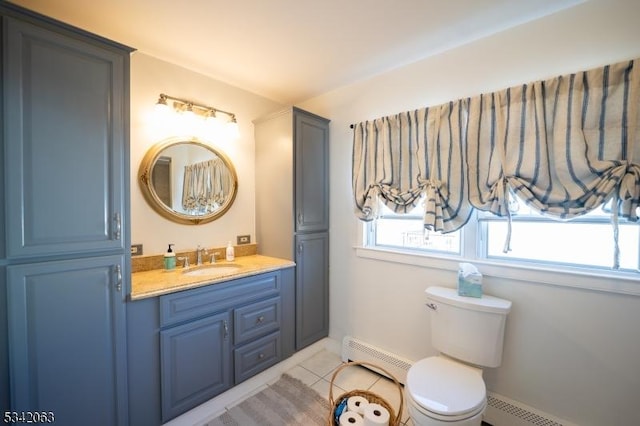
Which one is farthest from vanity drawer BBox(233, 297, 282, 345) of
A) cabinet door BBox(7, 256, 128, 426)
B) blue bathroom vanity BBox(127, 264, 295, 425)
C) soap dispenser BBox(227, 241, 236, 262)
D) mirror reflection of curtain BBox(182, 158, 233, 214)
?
mirror reflection of curtain BBox(182, 158, 233, 214)

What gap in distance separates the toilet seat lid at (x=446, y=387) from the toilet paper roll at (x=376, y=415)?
0.19 meters

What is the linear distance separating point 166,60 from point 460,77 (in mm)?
2151

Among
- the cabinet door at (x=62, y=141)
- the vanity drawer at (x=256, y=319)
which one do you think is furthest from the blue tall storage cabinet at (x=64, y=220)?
the vanity drawer at (x=256, y=319)

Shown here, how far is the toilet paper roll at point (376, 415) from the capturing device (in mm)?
1271

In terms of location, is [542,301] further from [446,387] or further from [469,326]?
[446,387]

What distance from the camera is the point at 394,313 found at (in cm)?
204

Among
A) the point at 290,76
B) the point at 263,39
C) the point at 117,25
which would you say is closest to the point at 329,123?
the point at 290,76

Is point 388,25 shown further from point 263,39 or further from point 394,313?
point 394,313

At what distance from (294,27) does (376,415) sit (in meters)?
2.28

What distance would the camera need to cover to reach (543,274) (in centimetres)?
145

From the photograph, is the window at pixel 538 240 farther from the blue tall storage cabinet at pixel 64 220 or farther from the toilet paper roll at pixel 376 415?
the blue tall storage cabinet at pixel 64 220

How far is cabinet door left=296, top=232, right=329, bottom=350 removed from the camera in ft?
7.30

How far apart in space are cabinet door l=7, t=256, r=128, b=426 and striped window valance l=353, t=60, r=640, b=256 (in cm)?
181

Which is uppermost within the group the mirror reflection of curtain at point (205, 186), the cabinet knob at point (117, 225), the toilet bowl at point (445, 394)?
the mirror reflection of curtain at point (205, 186)
